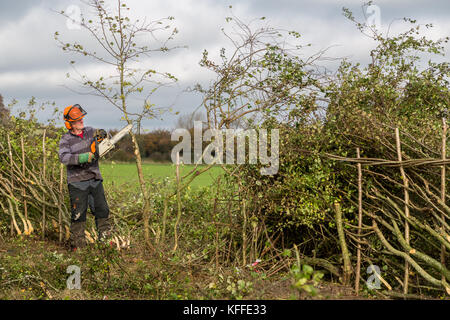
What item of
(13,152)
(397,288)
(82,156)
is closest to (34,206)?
(13,152)

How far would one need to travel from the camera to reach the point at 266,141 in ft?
19.0

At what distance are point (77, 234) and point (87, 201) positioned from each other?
0.54m

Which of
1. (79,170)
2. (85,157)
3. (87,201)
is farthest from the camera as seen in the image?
(87,201)

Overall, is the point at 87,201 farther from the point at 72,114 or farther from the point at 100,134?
the point at 72,114

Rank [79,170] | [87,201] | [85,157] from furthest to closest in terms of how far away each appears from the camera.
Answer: [87,201]
[79,170]
[85,157]

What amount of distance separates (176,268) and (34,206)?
4.09m

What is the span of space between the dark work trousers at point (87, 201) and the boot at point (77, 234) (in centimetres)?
3

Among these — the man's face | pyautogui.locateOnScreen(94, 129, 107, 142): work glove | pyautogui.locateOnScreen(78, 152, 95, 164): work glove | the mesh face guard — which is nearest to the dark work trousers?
pyautogui.locateOnScreen(78, 152, 95, 164): work glove

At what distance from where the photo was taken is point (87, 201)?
271 inches

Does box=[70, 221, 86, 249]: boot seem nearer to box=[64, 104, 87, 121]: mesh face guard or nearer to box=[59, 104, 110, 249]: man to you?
box=[59, 104, 110, 249]: man

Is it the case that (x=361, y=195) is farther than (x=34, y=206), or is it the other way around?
(x=34, y=206)

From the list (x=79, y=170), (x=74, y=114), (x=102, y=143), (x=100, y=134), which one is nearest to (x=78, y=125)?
(x=74, y=114)

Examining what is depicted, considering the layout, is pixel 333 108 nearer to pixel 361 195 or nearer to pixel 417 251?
pixel 361 195

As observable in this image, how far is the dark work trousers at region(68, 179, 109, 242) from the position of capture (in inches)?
265
